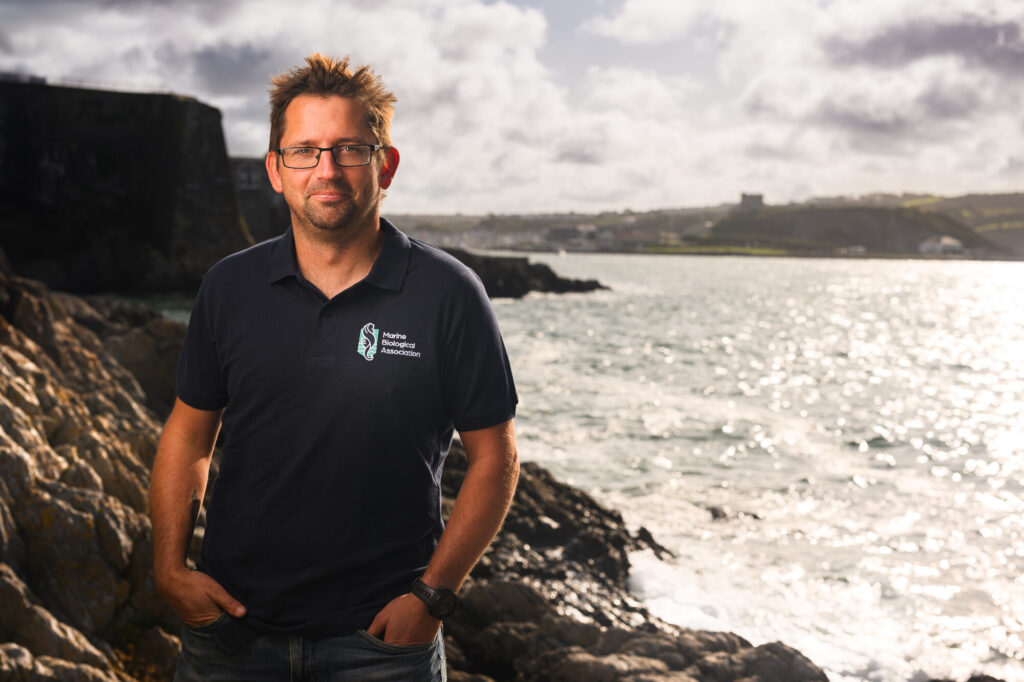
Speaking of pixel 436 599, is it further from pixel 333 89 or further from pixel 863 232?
pixel 863 232

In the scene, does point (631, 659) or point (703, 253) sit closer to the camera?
point (631, 659)

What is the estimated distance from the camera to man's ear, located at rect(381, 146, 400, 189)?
7.47 feet

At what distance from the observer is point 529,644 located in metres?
5.85

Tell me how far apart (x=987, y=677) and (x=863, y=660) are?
1.15m

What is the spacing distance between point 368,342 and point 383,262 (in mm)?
223

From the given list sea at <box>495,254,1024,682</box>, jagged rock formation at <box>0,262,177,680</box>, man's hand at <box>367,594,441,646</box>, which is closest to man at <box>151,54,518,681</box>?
man's hand at <box>367,594,441,646</box>

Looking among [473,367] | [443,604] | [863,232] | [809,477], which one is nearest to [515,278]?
[809,477]

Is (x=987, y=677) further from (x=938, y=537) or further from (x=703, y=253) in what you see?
(x=703, y=253)

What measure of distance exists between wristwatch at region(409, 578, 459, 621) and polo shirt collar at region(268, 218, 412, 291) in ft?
2.46

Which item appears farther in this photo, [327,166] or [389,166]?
[389,166]

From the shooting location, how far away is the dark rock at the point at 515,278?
59.5m

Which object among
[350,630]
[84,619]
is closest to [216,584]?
[350,630]

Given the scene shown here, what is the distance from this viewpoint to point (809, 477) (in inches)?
625

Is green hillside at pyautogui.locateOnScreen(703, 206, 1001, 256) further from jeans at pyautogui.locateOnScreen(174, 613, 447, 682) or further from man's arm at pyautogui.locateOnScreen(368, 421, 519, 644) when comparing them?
jeans at pyautogui.locateOnScreen(174, 613, 447, 682)
